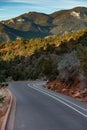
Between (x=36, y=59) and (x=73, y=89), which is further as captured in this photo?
(x=36, y=59)

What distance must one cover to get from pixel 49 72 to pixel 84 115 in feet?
147

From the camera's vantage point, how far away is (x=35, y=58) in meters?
130

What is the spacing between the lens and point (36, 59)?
127688 mm

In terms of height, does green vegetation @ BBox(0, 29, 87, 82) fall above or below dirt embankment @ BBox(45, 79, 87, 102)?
below

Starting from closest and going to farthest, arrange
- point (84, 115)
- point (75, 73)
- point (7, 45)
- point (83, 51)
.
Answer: point (84, 115) → point (83, 51) → point (75, 73) → point (7, 45)

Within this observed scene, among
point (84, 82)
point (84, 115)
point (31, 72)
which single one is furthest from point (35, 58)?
point (84, 115)

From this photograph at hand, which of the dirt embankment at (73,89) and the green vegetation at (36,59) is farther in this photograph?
the green vegetation at (36,59)

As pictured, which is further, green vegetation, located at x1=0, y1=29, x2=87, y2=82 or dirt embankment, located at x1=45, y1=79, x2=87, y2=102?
green vegetation, located at x1=0, y1=29, x2=87, y2=82

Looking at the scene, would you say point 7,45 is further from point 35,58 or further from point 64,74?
point 64,74

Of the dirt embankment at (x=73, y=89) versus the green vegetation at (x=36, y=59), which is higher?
the dirt embankment at (x=73, y=89)

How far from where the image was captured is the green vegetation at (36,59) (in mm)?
61581

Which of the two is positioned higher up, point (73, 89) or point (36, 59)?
point (73, 89)

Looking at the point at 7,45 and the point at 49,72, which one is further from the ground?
the point at 49,72

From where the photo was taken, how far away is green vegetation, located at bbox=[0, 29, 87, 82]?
6158 cm
